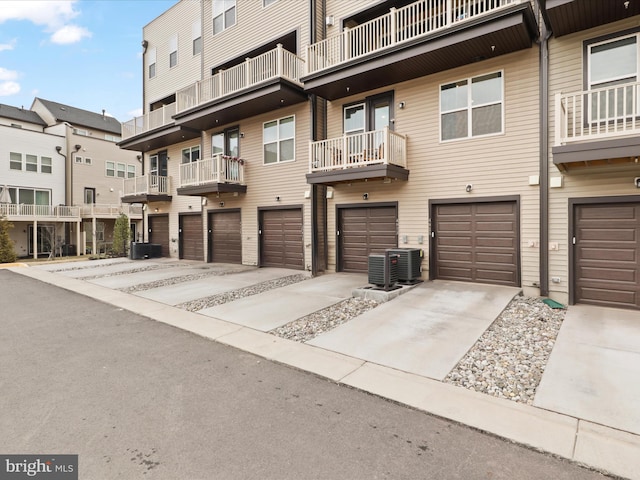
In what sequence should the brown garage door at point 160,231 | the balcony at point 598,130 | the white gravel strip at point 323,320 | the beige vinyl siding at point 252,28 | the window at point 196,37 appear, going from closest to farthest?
the white gravel strip at point 323,320, the balcony at point 598,130, the beige vinyl siding at point 252,28, the window at point 196,37, the brown garage door at point 160,231

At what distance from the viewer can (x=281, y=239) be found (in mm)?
12344

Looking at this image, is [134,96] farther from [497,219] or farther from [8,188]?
[497,219]

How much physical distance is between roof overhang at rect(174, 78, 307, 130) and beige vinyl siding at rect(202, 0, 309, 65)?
5.63ft

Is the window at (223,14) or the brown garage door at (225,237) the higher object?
the window at (223,14)

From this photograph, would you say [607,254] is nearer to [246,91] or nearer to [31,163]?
[246,91]

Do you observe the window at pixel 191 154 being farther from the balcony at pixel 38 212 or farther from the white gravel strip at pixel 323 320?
the balcony at pixel 38 212

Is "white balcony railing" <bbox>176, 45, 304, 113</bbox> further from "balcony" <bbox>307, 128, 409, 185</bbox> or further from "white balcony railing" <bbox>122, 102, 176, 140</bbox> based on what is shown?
"balcony" <bbox>307, 128, 409, 185</bbox>

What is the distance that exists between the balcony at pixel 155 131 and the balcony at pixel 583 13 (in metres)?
13.3

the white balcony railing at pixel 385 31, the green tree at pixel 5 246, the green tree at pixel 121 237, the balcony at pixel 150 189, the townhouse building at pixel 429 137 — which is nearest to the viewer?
the townhouse building at pixel 429 137

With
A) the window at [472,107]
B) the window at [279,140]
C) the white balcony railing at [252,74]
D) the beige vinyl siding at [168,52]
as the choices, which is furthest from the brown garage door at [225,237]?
the window at [472,107]

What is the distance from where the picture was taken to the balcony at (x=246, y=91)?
10695 millimetres

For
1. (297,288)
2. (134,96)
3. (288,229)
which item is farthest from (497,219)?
(134,96)

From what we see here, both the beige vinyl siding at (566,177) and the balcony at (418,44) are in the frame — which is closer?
the beige vinyl siding at (566,177)

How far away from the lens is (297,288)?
29.1ft
